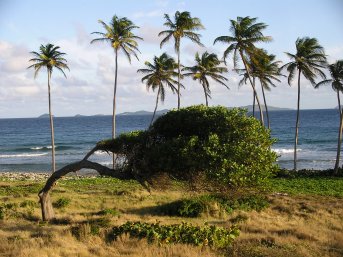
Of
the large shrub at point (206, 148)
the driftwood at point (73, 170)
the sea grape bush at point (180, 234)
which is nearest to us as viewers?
the sea grape bush at point (180, 234)

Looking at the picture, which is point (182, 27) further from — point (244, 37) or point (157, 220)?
point (157, 220)

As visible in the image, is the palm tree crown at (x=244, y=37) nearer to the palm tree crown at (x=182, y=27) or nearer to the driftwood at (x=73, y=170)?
the palm tree crown at (x=182, y=27)

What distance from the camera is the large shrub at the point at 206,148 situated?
46.2ft

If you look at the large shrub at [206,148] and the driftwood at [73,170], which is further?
the driftwood at [73,170]

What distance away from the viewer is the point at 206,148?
1388 cm

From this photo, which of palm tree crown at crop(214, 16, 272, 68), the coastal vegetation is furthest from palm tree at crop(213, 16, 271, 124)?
the coastal vegetation

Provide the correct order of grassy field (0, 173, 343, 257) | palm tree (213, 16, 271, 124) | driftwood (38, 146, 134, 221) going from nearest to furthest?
grassy field (0, 173, 343, 257)
driftwood (38, 146, 134, 221)
palm tree (213, 16, 271, 124)

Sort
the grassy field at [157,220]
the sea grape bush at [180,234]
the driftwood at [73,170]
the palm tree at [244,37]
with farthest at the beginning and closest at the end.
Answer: the palm tree at [244,37]
the driftwood at [73,170]
the sea grape bush at [180,234]
the grassy field at [157,220]

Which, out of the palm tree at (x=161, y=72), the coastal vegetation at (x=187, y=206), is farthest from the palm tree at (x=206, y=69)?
the coastal vegetation at (x=187, y=206)

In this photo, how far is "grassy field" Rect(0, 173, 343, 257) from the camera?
12.9 metres

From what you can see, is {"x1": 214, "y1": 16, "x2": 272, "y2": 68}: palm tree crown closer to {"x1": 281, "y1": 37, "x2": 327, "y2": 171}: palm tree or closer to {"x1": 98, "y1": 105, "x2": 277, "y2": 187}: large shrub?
{"x1": 281, "y1": 37, "x2": 327, "y2": 171}: palm tree

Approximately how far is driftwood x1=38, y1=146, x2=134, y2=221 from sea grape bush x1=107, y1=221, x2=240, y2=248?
231 cm

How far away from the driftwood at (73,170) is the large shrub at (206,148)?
49 centimetres

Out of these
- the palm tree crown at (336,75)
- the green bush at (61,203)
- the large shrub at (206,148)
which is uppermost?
the palm tree crown at (336,75)
